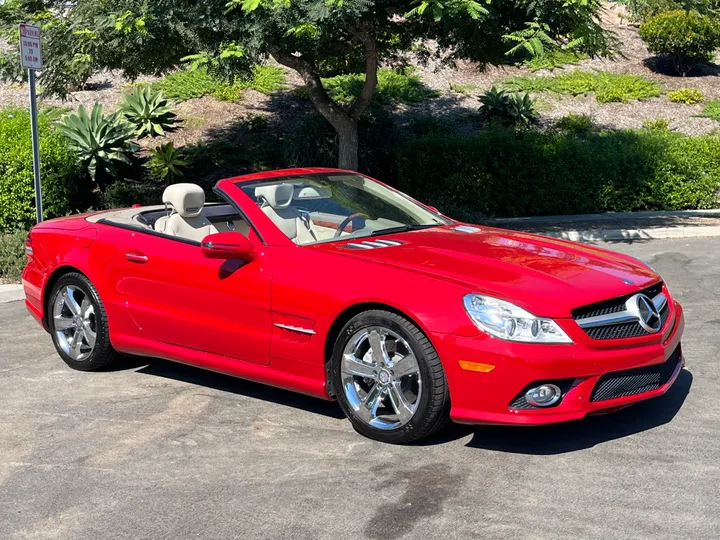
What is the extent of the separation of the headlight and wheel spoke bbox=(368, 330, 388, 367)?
1.79 ft

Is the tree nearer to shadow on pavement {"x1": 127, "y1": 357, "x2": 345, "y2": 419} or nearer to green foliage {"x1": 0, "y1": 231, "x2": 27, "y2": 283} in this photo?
green foliage {"x1": 0, "y1": 231, "x2": 27, "y2": 283}

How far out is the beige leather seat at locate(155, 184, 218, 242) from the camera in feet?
22.0

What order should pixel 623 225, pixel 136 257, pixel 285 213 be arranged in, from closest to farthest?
pixel 285 213, pixel 136 257, pixel 623 225

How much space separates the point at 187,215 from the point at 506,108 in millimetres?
16273

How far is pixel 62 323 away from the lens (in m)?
7.18

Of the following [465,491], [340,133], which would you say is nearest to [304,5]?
[340,133]

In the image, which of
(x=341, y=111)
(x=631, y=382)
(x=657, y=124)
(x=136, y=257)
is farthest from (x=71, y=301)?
(x=657, y=124)

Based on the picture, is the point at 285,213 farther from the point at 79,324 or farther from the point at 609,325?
A: the point at 609,325

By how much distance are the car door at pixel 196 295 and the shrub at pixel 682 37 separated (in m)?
21.5

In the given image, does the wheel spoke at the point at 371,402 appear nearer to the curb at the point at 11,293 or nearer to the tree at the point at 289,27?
the curb at the point at 11,293

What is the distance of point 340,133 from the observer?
52.1 feet

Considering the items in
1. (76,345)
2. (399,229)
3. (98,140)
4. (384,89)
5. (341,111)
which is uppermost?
(384,89)

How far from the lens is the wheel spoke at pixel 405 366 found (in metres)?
5.16

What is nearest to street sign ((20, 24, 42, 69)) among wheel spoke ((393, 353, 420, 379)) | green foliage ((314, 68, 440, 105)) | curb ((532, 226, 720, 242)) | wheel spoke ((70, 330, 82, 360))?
wheel spoke ((70, 330, 82, 360))
